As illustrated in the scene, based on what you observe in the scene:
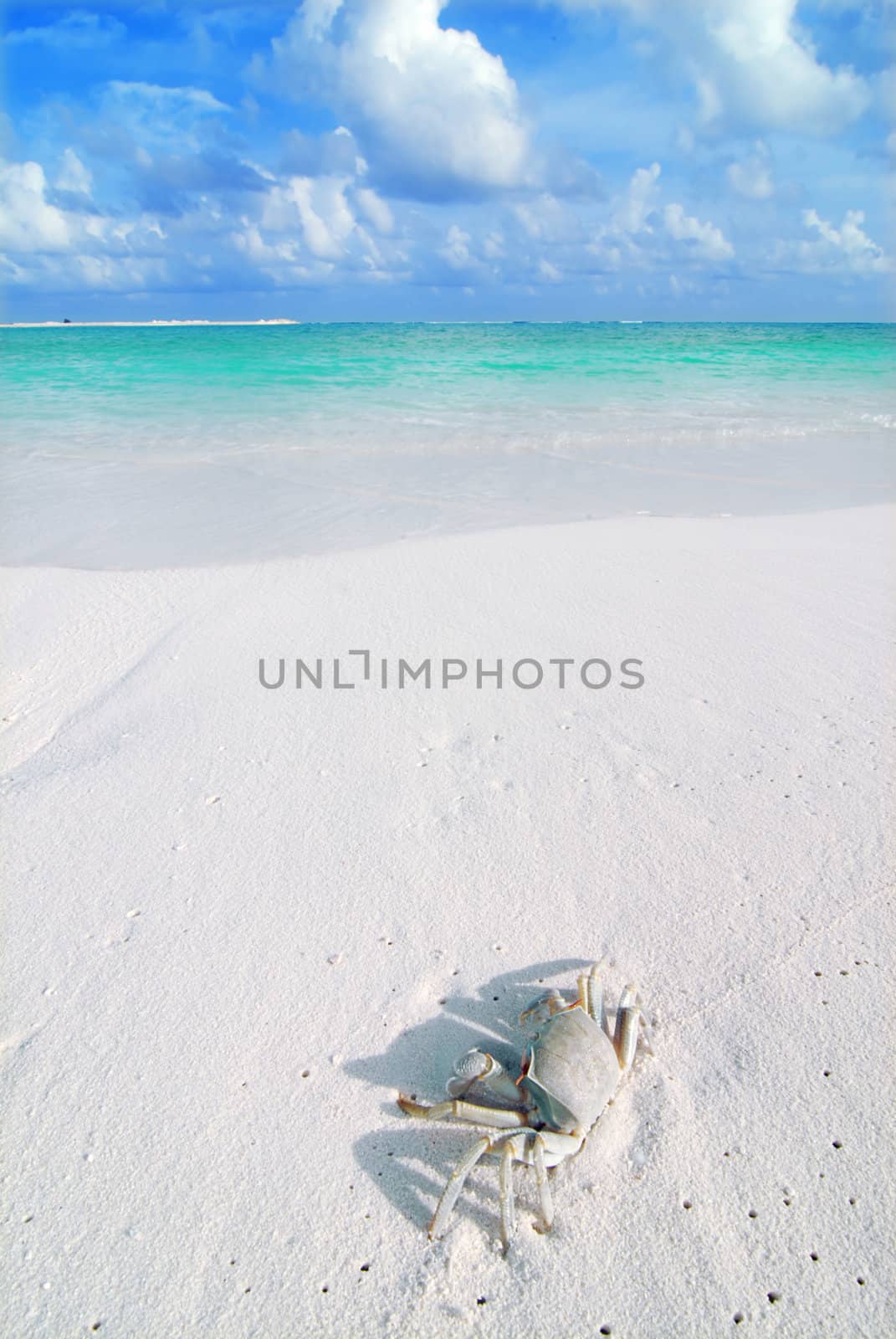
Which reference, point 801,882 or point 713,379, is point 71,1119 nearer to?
point 801,882

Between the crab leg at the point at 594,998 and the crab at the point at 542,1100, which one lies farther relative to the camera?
the crab leg at the point at 594,998

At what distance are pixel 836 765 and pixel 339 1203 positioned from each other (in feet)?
7.27

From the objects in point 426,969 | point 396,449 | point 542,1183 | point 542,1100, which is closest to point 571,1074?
point 542,1100

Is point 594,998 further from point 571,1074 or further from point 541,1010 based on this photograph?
point 571,1074

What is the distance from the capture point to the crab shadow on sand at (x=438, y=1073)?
1.64 metres

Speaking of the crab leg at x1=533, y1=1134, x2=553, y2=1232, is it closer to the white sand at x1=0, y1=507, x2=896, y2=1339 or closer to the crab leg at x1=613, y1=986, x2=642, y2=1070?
the white sand at x1=0, y1=507, x2=896, y2=1339

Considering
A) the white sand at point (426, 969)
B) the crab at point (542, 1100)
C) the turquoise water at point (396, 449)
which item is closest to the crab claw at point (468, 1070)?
the crab at point (542, 1100)

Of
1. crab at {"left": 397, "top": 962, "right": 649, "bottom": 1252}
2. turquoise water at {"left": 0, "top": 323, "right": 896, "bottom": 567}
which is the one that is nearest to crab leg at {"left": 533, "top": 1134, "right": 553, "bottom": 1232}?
crab at {"left": 397, "top": 962, "right": 649, "bottom": 1252}

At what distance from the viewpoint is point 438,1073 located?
73.5 inches

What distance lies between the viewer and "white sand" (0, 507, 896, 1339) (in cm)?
152

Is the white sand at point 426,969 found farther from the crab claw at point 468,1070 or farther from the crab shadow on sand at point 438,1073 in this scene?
the crab claw at point 468,1070

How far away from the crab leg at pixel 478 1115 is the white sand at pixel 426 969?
0.29 feet

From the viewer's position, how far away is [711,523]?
5816mm

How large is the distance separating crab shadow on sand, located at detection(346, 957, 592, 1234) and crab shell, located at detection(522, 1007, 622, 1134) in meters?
0.13
